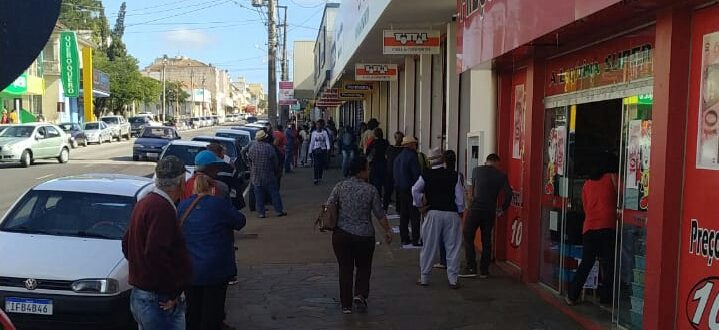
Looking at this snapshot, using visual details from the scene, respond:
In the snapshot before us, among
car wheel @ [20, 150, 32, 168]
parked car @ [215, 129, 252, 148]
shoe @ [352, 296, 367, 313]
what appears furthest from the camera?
car wheel @ [20, 150, 32, 168]

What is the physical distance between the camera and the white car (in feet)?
20.0

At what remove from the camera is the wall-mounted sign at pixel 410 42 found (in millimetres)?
13289

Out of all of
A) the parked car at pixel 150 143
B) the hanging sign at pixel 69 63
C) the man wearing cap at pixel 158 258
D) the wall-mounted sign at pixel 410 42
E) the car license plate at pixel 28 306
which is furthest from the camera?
the hanging sign at pixel 69 63

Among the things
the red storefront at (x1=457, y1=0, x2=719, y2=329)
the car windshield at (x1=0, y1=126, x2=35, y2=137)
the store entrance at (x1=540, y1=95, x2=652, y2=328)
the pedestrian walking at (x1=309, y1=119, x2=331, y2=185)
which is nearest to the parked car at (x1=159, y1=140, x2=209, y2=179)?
the pedestrian walking at (x1=309, y1=119, x2=331, y2=185)

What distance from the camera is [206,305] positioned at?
5848mm

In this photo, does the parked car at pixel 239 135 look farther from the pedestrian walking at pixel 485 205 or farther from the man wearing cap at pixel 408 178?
the pedestrian walking at pixel 485 205

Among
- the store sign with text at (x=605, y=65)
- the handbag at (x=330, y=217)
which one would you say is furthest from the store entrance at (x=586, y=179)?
the handbag at (x=330, y=217)

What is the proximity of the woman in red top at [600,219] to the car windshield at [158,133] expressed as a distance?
25.9 meters

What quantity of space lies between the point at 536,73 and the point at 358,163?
2.46 m

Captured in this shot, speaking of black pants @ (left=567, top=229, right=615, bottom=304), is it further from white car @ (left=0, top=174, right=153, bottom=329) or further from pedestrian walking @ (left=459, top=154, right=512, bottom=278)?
white car @ (left=0, top=174, right=153, bottom=329)

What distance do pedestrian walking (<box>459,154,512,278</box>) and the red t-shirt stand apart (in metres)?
1.97

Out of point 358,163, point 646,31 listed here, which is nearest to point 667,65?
point 646,31

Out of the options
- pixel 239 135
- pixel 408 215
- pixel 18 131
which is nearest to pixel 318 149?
pixel 239 135

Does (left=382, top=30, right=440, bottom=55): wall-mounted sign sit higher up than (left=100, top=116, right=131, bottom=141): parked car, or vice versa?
(left=382, top=30, right=440, bottom=55): wall-mounted sign
